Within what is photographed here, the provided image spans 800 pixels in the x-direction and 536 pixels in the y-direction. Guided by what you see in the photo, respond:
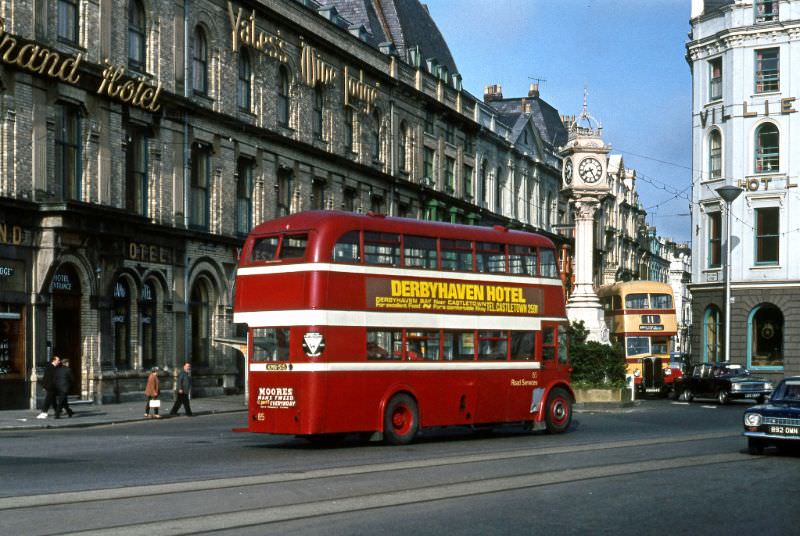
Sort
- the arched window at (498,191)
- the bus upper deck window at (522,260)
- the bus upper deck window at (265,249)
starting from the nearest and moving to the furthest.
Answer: the bus upper deck window at (265,249)
the bus upper deck window at (522,260)
the arched window at (498,191)

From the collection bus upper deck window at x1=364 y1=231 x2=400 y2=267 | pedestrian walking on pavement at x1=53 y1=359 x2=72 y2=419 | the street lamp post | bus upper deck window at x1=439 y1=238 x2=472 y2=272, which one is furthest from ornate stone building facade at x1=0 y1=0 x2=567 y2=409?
the street lamp post

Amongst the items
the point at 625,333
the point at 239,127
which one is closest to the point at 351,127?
the point at 239,127

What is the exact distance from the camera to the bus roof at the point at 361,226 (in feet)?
71.8

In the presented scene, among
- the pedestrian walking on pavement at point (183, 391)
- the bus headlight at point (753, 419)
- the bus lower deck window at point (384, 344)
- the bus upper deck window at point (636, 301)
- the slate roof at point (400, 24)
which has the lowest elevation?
the pedestrian walking on pavement at point (183, 391)

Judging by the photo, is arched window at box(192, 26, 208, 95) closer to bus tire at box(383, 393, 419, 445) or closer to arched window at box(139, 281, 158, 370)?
arched window at box(139, 281, 158, 370)

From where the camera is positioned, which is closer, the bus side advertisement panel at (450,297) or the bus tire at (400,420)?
the bus side advertisement panel at (450,297)

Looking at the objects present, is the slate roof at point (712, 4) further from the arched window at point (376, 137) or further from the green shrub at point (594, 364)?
the green shrub at point (594, 364)

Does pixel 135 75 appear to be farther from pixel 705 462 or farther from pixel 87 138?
pixel 705 462

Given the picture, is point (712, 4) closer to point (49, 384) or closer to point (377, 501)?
point (49, 384)

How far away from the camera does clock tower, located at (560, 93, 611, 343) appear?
45719 mm

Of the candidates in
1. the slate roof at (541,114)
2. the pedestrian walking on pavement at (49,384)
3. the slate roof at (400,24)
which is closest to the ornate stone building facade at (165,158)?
the slate roof at (400,24)

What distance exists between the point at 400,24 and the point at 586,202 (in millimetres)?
24147

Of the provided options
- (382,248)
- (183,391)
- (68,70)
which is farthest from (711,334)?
(382,248)

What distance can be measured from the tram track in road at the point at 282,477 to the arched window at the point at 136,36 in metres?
23.7
